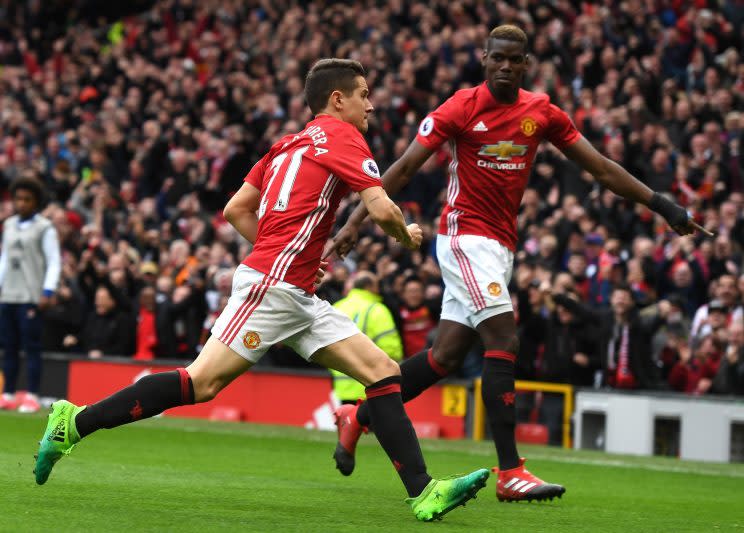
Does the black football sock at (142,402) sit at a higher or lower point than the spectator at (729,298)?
lower

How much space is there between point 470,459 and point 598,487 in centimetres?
223

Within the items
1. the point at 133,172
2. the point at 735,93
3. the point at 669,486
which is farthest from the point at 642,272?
the point at 133,172

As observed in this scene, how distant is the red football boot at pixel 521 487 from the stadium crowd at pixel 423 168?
6.54 meters

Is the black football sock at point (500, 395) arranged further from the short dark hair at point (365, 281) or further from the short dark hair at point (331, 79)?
the short dark hair at point (365, 281)

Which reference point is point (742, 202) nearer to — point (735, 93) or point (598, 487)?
point (735, 93)

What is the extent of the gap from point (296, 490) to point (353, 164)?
2336mm

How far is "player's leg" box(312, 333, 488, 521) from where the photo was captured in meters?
6.36

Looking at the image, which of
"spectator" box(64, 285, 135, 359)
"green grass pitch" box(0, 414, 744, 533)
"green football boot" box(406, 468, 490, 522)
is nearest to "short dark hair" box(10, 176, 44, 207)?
"green grass pitch" box(0, 414, 744, 533)

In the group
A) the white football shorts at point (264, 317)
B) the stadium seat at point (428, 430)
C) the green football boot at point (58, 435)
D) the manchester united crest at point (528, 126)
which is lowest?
the stadium seat at point (428, 430)

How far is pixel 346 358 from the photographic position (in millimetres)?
6508

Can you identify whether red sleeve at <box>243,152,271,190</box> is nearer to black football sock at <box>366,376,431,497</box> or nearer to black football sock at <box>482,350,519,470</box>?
black football sock at <box>366,376,431,497</box>

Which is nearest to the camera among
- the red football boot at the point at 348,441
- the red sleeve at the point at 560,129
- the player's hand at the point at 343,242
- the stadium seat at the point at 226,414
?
the player's hand at the point at 343,242

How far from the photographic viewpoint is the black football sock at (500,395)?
7.68 m

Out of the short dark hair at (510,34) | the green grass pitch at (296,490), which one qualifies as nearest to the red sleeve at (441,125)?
the short dark hair at (510,34)
